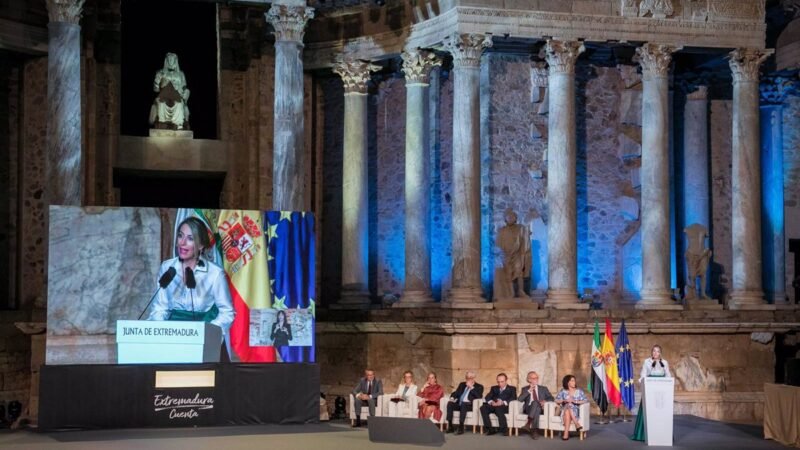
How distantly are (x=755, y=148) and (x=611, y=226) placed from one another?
343cm

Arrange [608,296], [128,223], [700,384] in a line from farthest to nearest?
1. [608,296]
2. [700,384]
3. [128,223]

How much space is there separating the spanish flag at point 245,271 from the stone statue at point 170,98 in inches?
287

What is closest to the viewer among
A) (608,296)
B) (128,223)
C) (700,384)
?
(128,223)

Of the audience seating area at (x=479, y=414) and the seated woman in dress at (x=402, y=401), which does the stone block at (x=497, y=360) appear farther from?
the seated woman in dress at (x=402, y=401)

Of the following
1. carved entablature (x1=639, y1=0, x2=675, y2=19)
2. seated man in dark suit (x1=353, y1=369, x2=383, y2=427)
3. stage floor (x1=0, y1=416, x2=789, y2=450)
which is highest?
carved entablature (x1=639, y1=0, x2=675, y2=19)

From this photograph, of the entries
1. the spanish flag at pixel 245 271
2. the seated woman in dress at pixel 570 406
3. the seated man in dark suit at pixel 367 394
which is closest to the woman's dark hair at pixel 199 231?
the spanish flag at pixel 245 271

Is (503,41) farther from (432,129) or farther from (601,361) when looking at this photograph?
(601,361)

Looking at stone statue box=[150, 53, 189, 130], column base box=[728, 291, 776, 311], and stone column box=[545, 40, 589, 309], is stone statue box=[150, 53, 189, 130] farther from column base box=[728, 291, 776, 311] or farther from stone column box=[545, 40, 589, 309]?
column base box=[728, 291, 776, 311]

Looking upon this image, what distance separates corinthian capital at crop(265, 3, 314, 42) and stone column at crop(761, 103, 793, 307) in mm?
10641

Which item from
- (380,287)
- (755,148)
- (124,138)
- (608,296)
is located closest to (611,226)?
(608,296)

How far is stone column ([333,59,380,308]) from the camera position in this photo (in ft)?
93.8

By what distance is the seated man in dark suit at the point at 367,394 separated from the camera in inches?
908

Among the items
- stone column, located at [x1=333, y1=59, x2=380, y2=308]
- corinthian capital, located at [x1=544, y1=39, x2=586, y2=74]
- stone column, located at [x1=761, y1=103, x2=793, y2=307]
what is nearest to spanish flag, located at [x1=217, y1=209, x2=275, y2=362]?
stone column, located at [x1=333, y1=59, x2=380, y2=308]

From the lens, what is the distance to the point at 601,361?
23.6 metres
